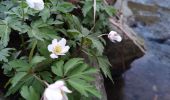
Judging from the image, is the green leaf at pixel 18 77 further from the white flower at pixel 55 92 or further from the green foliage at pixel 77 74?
the white flower at pixel 55 92

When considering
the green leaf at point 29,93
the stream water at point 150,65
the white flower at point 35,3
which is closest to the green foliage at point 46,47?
the green leaf at point 29,93

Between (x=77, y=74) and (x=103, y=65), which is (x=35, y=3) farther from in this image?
(x=103, y=65)

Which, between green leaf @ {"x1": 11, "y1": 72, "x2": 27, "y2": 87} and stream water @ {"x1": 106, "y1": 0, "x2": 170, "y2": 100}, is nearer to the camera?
green leaf @ {"x1": 11, "y1": 72, "x2": 27, "y2": 87}

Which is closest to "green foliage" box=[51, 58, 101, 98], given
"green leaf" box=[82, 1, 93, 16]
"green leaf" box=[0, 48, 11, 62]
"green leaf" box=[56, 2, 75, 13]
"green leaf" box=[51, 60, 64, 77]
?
"green leaf" box=[51, 60, 64, 77]

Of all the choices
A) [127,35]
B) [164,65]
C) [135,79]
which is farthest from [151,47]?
[127,35]

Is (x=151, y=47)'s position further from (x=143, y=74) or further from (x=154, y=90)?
(x=154, y=90)

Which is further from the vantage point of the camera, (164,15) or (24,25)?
(164,15)

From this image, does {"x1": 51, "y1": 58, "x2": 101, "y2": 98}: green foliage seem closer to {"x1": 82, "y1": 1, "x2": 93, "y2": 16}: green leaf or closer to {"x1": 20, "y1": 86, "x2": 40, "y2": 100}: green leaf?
{"x1": 20, "y1": 86, "x2": 40, "y2": 100}: green leaf
